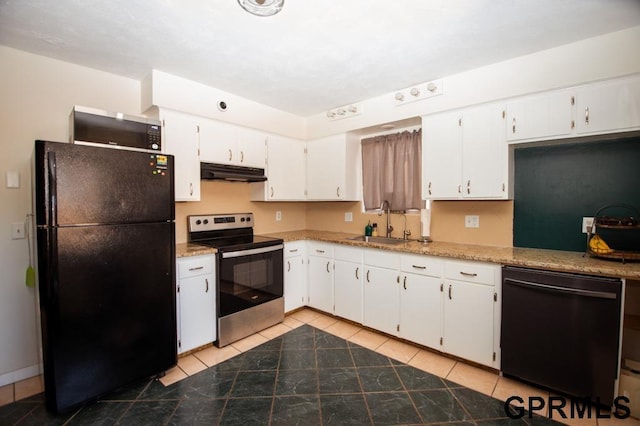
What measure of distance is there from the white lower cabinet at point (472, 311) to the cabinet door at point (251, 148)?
2.29 metres

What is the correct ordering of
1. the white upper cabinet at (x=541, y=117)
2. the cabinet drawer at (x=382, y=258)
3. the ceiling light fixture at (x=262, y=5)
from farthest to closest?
1. the cabinet drawer at (x=382, y=258)
2. the white upper cabinet at (x=541, y=117)
3. the ceiling light fixture at (x=262, y=5)

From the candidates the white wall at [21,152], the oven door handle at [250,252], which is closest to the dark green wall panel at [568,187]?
the oven door handle at [250,252]

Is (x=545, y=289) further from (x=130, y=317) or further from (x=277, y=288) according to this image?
(x=130, y=317)

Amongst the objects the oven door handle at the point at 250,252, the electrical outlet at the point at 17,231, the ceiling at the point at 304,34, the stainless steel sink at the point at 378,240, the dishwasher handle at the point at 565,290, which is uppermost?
the ceiling at the point at 304,34

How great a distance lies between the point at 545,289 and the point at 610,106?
1352mm

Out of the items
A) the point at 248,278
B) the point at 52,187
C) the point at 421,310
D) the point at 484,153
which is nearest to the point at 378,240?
the point at 421,310

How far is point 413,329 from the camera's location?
2.70 metres

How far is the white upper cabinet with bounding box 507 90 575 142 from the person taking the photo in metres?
2.17

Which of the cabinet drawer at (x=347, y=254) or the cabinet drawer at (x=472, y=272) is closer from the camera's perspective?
the cabinet drawer at (x=472, y=272)

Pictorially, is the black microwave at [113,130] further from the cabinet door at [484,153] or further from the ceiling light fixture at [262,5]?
the cabinet door at [484,153]

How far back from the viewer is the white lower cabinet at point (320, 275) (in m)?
3.37

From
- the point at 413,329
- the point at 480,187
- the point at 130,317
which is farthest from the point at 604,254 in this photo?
the point at 130,317

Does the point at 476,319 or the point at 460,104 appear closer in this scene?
the point at 476,319

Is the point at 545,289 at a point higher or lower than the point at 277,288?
higher
